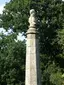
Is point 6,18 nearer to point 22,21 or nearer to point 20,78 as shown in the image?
point 22,21

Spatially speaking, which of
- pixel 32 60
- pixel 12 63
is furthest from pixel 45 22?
pixel 32 60

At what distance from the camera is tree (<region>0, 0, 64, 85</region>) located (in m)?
37.3

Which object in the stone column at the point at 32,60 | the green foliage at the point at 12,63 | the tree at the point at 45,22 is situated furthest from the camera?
the tree at the point at 45,22

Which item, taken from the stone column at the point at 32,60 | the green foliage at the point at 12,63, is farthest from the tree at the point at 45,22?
the stone column at the point at 32,60

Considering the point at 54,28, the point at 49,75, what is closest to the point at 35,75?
the point at 49,75

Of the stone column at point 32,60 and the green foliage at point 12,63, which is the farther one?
the green foliage at point 12,63

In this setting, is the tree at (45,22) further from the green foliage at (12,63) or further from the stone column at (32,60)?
the stone column at (32,60)

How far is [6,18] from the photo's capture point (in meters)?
39.3

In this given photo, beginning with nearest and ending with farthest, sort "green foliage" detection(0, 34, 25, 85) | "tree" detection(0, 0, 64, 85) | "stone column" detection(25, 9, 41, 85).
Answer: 1. "stone column" detection(25, 9, 41, 85)
2. "green foliage" detection(0, 34, 25, 85)
3. "tree" detection(0, 0, 64, 85)

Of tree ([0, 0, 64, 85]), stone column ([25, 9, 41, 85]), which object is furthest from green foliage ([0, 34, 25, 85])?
stone column ([25, 9, 41, 85])

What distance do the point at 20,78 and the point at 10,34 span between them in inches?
189

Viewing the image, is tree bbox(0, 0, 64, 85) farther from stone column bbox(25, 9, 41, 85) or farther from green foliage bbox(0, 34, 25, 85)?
stone column bbox(25, 9, 41, 85)

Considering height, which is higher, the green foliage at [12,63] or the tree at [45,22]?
the tree at [45,22]

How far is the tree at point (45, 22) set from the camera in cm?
3728
